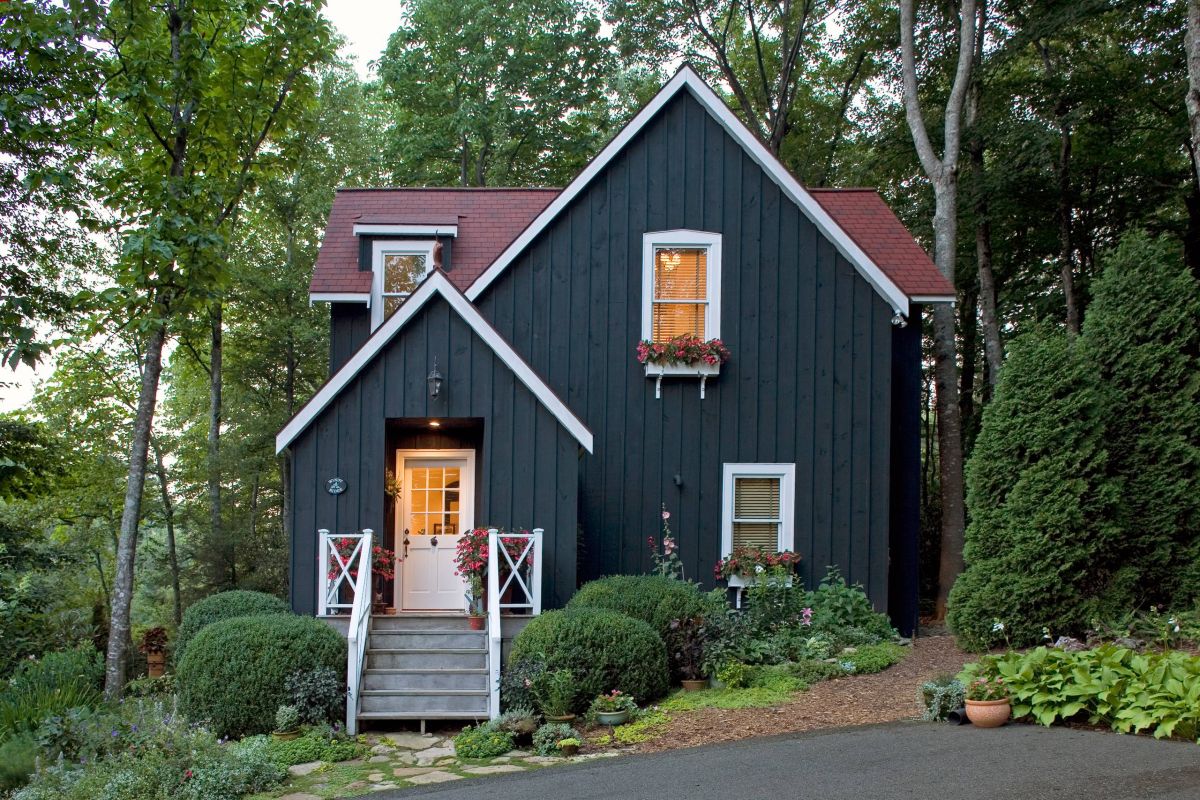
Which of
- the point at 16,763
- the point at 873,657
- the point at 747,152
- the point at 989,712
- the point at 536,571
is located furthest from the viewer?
the point at 747,152

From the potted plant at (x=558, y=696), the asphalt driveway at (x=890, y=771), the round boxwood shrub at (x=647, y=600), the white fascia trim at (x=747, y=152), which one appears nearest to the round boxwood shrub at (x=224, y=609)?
the round boxwood shrub at (x=647, y=600)

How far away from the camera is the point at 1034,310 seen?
2302cm

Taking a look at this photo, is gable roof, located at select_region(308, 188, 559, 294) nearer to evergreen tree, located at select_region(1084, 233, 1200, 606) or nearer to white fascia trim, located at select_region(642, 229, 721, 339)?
white fascia trim, located at select_region(642, 229, 721, 339)

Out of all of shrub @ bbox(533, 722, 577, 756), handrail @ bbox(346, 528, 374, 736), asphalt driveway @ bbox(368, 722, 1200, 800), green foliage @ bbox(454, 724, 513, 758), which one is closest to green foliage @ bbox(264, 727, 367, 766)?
handrail @ bbox(346, 528, 374, 736)

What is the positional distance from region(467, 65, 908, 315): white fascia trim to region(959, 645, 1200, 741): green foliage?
591cm

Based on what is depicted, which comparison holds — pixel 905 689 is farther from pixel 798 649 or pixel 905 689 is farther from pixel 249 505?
pixel 249 505

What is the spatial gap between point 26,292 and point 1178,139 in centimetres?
2028

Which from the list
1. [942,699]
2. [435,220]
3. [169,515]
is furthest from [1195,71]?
[169,515]

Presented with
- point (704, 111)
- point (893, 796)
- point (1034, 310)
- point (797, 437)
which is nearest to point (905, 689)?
point (893, 796)

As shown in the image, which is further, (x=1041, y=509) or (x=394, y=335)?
(x=394, y=335)

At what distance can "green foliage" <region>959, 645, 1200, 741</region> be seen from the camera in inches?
289

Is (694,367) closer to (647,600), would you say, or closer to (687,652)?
(647,600)

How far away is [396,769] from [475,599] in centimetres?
302

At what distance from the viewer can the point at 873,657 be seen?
10797 mm
